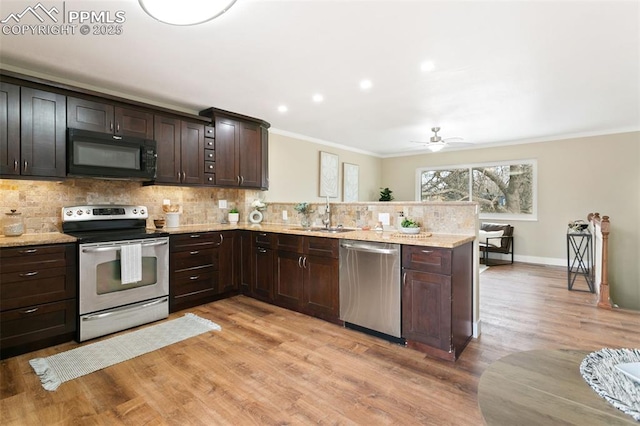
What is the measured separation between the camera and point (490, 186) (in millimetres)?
6859

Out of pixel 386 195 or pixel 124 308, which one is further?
pixel 386 195

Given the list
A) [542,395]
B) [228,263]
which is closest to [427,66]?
[542,395]

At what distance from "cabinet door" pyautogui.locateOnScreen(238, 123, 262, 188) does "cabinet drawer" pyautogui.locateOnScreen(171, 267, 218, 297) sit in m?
1.34

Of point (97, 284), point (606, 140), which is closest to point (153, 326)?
point (97, 284)

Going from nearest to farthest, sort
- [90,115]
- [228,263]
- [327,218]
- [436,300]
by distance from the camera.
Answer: [436,300], [90,115], [327,218], [228,263]

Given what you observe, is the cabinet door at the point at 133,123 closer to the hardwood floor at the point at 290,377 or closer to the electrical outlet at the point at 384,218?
the hardwood floor at the point at 290,377

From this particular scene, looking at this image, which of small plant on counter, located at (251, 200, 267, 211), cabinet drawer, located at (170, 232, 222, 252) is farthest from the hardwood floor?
small plant on counter, located at (251, 200, 267, 211)

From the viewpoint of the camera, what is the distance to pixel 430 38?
94.2 inches

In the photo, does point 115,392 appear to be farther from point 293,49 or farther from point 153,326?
point 293,49

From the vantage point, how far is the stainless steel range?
110 inches

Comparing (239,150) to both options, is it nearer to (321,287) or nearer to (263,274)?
(263,274)

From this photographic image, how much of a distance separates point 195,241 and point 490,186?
6208 millimetres

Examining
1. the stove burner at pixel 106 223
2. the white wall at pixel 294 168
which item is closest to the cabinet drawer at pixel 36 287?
the stove burner at pixel 106 223

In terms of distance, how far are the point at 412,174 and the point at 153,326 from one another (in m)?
6.66
